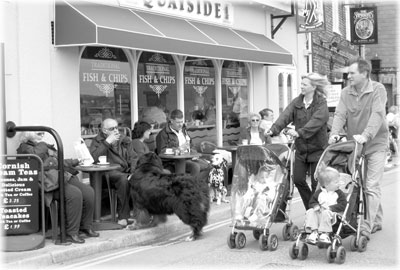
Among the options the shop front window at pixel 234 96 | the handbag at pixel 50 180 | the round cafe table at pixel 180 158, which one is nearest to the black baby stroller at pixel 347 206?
the round cafe table at pixel 180 158

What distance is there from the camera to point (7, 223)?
7.17 metres

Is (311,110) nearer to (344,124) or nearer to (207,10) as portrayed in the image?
(344,124)

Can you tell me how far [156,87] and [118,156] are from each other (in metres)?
3.04

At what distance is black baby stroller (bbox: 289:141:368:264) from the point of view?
6.28 metres

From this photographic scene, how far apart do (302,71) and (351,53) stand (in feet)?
23.3

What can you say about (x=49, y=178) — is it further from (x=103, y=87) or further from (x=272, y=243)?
(x=103, y=87)

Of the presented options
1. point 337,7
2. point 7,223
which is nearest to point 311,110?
point 7,223

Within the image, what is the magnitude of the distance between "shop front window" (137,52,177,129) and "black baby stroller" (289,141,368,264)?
4450 millimetres

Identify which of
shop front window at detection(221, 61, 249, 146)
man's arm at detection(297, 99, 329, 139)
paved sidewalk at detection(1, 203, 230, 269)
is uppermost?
shop front window at detection(221, 61, 249, 146)

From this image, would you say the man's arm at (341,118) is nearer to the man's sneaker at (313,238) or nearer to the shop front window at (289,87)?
the man's sneaker at (313,238)

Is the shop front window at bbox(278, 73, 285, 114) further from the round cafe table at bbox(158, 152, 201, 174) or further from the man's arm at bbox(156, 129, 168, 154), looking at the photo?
the round cafe table at bbox(158, 152, 201, 174)

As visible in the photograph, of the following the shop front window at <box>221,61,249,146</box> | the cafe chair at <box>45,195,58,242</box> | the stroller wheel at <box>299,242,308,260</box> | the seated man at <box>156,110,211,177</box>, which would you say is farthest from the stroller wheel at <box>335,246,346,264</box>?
the shop front window at <box>221,61,249,146</box>

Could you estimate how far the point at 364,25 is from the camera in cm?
2173

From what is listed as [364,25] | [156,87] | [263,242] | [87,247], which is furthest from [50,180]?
[364,25]
